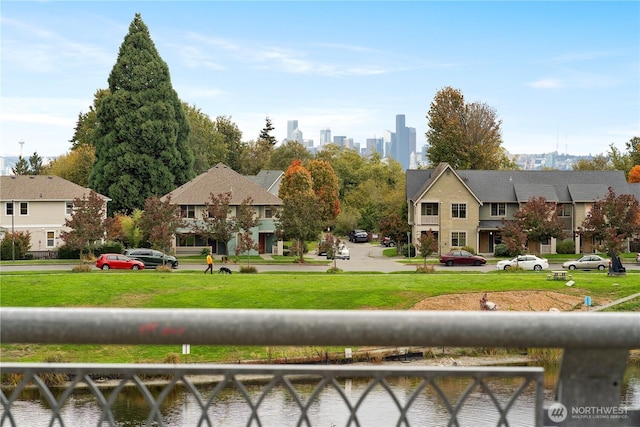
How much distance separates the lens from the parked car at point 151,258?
56.2 metres

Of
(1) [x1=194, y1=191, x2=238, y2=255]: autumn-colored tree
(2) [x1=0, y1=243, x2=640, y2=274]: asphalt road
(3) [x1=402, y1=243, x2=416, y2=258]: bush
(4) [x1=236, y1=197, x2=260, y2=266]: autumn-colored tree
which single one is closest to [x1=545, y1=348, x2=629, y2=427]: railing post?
(2) [x1=0, y1=243, x2=640, y2=274]: asphalt road

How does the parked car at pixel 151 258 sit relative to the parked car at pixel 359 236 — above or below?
below

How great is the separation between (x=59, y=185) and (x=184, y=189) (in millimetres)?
10626

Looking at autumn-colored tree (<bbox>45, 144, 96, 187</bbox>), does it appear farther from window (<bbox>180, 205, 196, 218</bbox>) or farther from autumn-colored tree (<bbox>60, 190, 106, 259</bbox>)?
autumn-colored tree (<bbox>60, 190, 106, 259</bbox>)

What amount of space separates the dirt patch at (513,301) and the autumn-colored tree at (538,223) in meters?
17.9

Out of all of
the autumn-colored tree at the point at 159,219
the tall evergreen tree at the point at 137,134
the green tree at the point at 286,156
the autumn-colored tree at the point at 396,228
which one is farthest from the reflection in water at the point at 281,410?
the green tree at the point at 286,156

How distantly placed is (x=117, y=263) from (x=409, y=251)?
24.4 metres

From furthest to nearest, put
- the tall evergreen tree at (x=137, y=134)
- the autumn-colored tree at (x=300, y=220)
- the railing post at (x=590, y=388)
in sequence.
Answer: the tall evergreen tree at (x=137, y=134)
the autumn-colored tree at (x=300, y=220)
the railing post at (x=590, y=388)

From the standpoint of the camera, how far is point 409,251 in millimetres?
67812

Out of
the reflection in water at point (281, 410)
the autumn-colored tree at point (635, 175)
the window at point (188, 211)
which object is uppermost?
the autumn-colored tree at point (635, 175)

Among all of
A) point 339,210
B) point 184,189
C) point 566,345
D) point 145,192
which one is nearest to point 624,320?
point 566,345

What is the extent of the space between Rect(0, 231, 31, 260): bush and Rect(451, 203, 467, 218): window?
33332 millimetres

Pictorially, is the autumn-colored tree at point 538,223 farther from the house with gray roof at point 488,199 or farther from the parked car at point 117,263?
the parked car at point 117,263

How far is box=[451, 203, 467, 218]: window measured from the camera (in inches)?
2719
